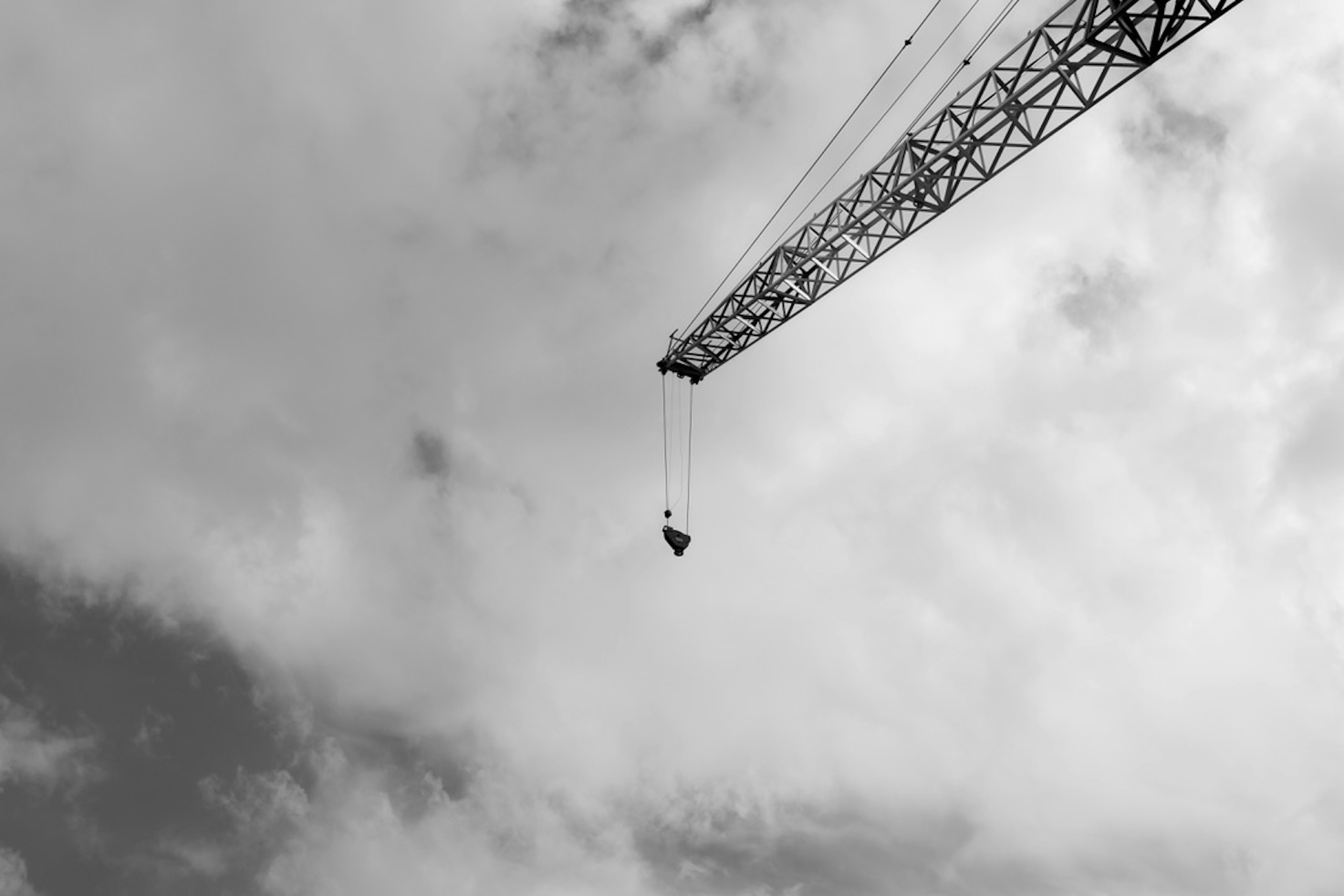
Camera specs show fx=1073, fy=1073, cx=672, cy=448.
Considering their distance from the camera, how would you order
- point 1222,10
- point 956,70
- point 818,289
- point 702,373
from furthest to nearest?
point 702,373 → point 818,289 → point 956,70 → point 1222,10

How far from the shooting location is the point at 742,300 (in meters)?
43.6

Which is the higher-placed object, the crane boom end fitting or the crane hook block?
the crane boom end fitting

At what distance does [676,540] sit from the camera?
138ft

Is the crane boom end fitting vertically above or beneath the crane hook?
above

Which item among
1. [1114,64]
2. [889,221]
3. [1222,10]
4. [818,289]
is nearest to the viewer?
[1222,10]

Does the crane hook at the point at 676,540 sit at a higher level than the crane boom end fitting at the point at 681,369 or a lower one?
lower

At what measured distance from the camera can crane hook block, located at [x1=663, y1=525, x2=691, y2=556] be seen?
137 feet

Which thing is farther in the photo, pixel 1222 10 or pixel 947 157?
pixel 947 157

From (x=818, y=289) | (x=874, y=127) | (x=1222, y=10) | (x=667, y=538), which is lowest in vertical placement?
(x=667, y=538)

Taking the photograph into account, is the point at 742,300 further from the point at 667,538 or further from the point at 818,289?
the point at 667,538

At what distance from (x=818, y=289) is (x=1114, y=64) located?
43.4 ft

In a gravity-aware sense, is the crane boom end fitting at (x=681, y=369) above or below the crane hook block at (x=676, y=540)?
above

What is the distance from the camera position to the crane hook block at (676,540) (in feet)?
137

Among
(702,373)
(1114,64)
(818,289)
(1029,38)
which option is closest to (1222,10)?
(1114,64)
